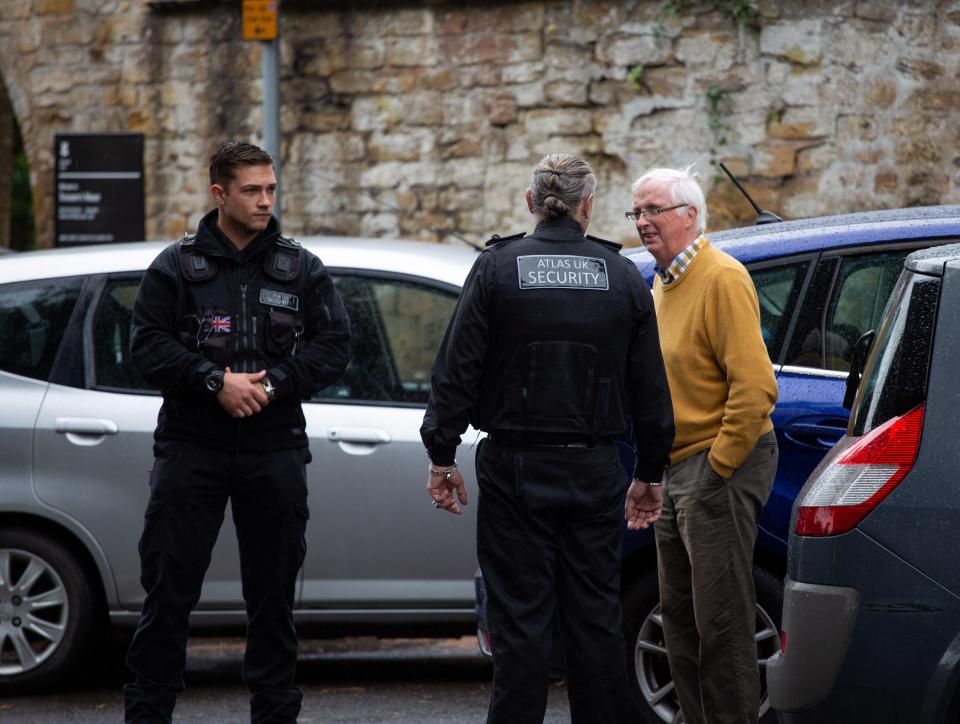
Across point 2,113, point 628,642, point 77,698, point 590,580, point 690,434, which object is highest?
point 2,113

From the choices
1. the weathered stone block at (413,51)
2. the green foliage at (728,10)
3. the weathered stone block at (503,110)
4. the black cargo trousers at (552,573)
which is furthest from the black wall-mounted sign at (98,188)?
the black cargo trousers at (552,573)

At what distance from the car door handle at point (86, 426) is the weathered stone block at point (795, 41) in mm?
6420

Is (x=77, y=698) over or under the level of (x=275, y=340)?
under

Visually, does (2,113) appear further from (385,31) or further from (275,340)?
(275,340)

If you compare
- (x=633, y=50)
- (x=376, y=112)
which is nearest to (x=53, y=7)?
(x=376, y=112)

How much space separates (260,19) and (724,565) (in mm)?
6949

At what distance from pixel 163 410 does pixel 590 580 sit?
144 centimetres

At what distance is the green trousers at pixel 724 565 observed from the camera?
4.49 m

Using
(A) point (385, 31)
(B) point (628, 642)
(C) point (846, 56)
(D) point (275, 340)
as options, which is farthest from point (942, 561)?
(A) point (385, 31)

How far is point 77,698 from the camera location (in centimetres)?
615

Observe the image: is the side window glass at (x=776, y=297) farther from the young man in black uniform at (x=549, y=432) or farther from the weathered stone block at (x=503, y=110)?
the weathered stone block at (x=503, y=110)

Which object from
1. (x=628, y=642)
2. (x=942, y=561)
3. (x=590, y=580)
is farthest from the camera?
(x=628, y=642)

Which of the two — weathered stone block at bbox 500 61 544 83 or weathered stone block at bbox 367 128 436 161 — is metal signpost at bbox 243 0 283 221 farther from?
weathered stone block at bbox 500 61 544 83

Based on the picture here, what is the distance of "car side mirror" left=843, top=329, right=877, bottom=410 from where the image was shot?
14.7 ft
